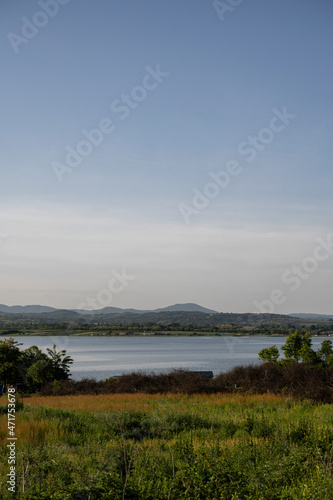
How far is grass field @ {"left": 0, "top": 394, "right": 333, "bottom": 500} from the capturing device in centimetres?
579

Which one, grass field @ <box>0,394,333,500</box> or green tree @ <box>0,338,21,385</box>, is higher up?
grass field @ <box>0,394,333,500</box>

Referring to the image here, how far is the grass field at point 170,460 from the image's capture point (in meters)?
5.79

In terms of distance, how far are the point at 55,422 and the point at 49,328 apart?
137 m

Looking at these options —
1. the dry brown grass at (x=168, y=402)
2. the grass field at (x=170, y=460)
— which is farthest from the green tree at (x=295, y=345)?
the grass field at (x=170, y=460)

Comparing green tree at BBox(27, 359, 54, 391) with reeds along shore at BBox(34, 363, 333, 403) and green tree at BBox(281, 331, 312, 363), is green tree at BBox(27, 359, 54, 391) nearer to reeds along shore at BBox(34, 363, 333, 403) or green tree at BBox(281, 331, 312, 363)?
reeds along shore at BBox(34, 363, 333, 403)

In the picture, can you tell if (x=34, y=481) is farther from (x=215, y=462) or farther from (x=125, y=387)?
(x=125, y=387)

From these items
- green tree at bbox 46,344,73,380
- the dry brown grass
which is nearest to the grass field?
the dry brown grass

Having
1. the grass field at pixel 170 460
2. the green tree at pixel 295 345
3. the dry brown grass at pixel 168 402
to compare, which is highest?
the grass field at pixel 170 460

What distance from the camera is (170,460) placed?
25.5 ft

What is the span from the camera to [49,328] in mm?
143250

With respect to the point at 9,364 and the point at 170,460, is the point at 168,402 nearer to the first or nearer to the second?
the point at 170,460

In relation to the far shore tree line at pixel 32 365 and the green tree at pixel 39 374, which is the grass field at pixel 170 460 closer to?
the green tree at pixel 39 374

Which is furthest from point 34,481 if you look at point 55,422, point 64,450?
point 55,422

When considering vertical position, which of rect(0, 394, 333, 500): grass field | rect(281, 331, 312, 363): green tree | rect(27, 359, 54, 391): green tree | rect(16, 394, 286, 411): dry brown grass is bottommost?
rect(27, 359, 54, 391): green tree
